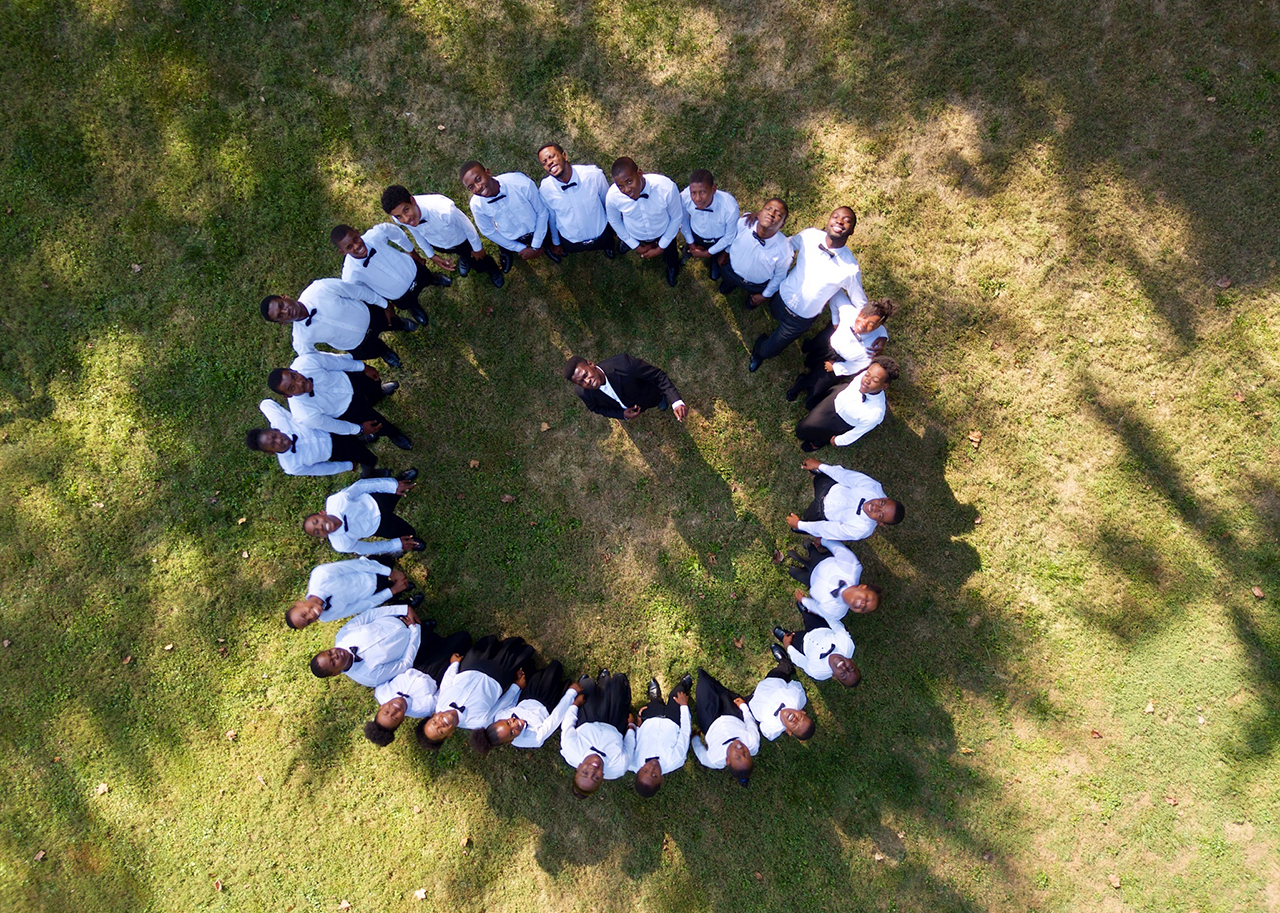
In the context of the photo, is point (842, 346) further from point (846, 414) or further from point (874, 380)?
point (874, 380)

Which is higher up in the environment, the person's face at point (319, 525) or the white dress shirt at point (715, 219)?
the white dress shirt at point (715, 219)

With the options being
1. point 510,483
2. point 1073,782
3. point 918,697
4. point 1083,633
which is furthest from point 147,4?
point 1073,782

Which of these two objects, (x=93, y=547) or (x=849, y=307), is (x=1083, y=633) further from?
(x=93, y=547)

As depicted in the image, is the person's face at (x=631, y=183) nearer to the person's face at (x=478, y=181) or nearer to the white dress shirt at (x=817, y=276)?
the person's face at (x=478, y=181)

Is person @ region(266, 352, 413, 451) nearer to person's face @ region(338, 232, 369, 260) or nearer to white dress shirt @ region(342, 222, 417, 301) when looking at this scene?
white dress shirt @ region(342, 222, 417, 301)

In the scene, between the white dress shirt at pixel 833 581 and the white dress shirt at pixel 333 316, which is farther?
the white dress shirt at pixel 833 581

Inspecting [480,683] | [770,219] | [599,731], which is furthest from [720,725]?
[770,219]

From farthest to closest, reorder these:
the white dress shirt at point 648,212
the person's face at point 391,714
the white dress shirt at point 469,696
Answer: the white dress shirt at point 469,696, the white dress shirt at point 648,212, the person's face at point 391,714

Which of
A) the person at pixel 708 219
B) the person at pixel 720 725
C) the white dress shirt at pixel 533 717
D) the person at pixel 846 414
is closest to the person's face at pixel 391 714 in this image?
the white dress shirt at pixel 533 717
